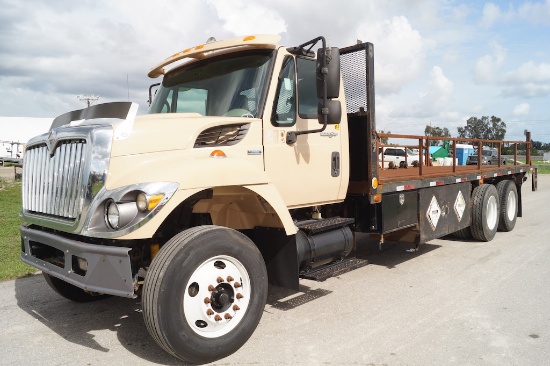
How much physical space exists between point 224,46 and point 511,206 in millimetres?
7505

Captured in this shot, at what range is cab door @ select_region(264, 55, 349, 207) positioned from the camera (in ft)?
14.7

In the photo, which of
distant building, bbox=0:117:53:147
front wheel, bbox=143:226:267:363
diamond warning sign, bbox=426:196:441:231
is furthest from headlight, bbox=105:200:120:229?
distant building, bbox=0:117:53:147

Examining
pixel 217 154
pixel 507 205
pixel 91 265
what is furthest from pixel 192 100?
pixel 507 205

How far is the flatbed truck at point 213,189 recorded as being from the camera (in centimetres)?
342

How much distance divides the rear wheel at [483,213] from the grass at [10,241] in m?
6.92

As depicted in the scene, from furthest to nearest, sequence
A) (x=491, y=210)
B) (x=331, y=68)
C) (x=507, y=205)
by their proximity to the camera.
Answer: (x=507, y=205)
(x=491, y=210)
(x=331, y=68)

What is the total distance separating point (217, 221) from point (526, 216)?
9.92 m

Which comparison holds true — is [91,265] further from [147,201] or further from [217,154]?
[217,154]

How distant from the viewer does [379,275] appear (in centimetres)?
624

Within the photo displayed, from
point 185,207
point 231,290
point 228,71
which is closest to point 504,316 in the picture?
point 231,290

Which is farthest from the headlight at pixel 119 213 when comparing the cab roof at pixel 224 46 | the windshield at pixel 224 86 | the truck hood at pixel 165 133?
the cab roof at pixel 224 46

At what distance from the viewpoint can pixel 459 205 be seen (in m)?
7.62

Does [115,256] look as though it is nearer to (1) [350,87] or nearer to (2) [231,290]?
(2) [231,290]

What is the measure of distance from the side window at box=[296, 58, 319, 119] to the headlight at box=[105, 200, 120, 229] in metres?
2.08
